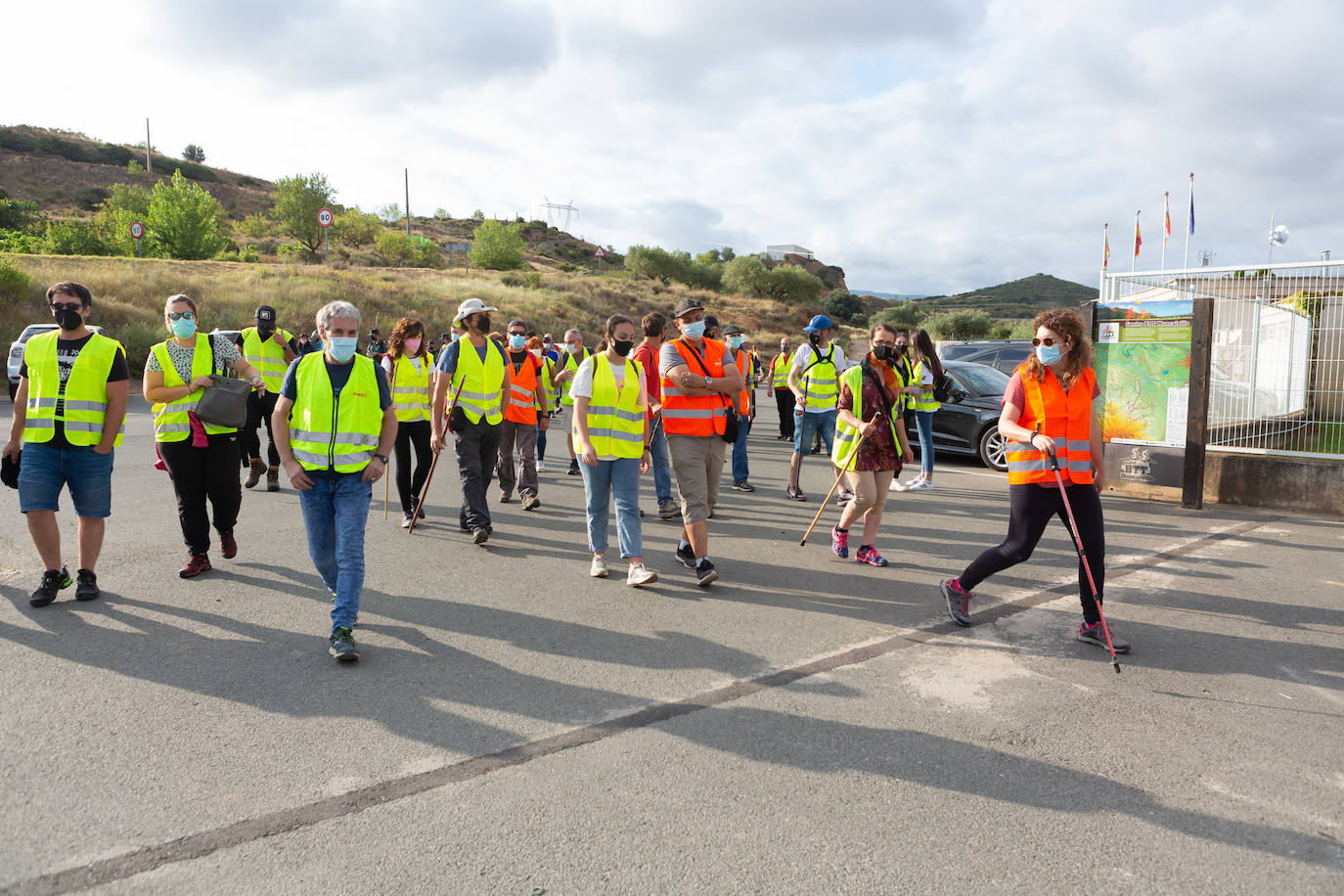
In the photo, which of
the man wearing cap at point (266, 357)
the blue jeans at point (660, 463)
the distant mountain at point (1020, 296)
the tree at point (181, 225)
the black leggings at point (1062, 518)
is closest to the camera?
the black leggings at point (1062, 518)

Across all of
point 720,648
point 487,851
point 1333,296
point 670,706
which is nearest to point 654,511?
point 720,648

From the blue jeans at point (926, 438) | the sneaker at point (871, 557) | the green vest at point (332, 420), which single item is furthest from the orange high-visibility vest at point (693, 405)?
the blue jeans at point (926, 438)

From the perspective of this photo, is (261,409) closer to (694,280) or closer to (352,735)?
(352,735)

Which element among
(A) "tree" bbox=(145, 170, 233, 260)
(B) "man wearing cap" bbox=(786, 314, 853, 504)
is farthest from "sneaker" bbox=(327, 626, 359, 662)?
(A) "tree" bbox=(145, 170, 233, 260)

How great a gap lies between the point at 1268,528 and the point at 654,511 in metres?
5.76

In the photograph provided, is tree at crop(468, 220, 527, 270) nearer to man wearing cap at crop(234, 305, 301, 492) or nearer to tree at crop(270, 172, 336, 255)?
tree at crop(270, 172, 336, 255)

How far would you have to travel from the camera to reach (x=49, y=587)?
5.25 m

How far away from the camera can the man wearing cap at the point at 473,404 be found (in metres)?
7.03

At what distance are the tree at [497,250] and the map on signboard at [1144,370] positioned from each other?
57.8 meters

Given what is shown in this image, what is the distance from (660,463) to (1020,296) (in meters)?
137

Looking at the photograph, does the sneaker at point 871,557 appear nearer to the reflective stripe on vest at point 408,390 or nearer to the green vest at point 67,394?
the reflective stripe on vest at point 408,390

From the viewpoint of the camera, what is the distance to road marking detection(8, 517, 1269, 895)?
2676mm

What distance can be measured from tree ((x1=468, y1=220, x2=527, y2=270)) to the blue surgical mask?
6081 cm

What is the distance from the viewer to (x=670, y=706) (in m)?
3.94
